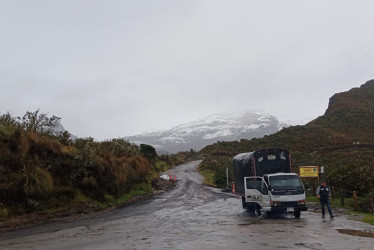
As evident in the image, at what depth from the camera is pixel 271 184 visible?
16.8 metres

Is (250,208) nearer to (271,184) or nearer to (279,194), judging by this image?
(271,184)

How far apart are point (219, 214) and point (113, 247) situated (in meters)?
9.39

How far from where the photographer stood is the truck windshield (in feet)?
54.8

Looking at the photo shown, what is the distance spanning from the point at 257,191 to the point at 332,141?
148 feet

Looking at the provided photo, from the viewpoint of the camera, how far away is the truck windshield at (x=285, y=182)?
54.8 ft

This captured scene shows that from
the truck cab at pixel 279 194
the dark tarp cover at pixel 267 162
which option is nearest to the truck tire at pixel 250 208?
the truck cab at pixel 279 194

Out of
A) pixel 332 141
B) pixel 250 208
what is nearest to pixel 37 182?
pixel 250 208

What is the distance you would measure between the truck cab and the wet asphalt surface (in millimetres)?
542

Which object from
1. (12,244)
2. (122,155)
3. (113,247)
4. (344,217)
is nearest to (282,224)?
(344,217)

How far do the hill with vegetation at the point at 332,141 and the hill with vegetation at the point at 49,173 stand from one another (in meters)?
20.8

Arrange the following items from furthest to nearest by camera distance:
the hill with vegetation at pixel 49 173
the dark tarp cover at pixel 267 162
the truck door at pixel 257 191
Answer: the dark tarp cover at pixel 267 162 < the hill with vegetation at pixel 49 173 < the truck door at pixel 257 191

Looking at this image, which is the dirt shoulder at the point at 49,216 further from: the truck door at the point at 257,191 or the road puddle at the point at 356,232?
the road puddle at the point at 356,232

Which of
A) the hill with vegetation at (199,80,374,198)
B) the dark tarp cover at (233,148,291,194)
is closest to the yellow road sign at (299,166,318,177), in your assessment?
the dark tarp cover at (233,148,291,194)

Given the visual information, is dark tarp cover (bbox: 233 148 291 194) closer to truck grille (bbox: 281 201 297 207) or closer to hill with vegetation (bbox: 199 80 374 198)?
truck grille (bbox: 281 201 297 207)
